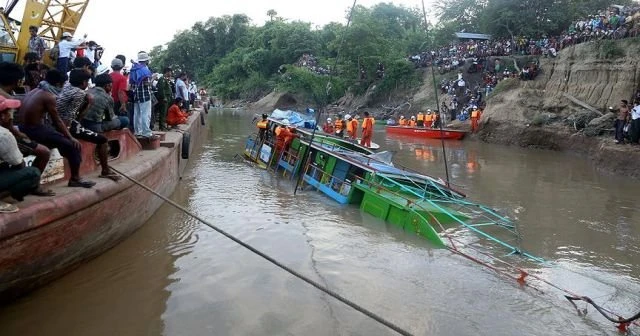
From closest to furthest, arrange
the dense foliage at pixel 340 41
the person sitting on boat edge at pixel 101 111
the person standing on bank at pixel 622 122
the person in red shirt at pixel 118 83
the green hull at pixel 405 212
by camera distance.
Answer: the person sitting on boat edge at pixel 101 111
the green hull at pixel 405 212
the person in red shirt at pixel 118 83
the person standing on bank at pixel 622 122
the dense foliage at pixel 340 41

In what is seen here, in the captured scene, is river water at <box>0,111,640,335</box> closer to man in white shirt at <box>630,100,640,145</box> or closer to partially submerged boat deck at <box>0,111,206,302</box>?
partially submerged boat deck at <box>0,111,206,302</box>

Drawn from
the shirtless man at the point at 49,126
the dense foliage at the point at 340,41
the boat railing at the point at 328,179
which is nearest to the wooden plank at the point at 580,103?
the dense foliage at the point at 340,41

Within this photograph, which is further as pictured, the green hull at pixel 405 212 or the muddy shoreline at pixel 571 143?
the muddy shoreline at pixel 571 143

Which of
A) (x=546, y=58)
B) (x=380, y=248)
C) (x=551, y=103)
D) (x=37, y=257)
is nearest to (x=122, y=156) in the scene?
(x=37, y=257)

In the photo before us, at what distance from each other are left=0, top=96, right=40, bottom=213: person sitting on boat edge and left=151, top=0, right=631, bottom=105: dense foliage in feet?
70.5

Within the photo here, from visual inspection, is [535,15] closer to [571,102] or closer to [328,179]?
[571,102]

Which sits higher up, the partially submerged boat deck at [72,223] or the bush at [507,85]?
the bush at [507,85]

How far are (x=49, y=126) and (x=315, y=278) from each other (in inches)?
147

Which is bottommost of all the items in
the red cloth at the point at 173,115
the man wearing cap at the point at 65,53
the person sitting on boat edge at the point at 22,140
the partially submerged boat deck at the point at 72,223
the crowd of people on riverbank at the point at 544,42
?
the partially submerged boat deck at the point at 72,223

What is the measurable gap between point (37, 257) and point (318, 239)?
459 cm

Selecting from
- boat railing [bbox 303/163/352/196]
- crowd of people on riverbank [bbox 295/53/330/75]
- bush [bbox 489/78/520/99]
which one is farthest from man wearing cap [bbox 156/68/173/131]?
crowd of people on riverbank [bbox 295/53/330/75]

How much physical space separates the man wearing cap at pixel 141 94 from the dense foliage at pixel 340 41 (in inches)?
654

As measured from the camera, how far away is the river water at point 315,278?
546cm

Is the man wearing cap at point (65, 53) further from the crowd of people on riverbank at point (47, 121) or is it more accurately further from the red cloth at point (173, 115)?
the red cloth at point (173, 115)
